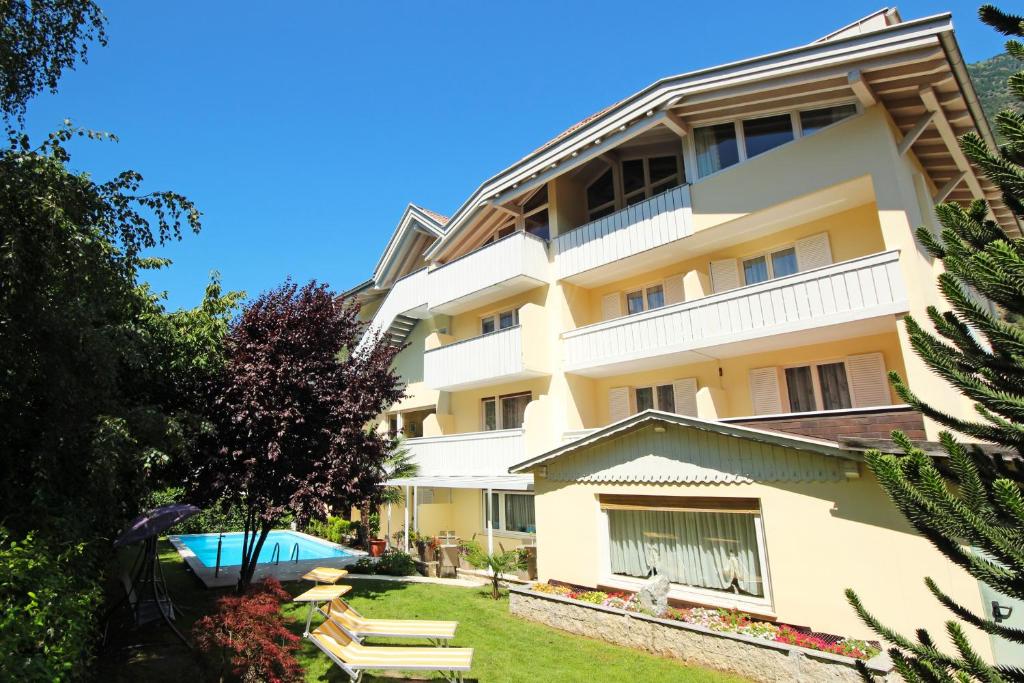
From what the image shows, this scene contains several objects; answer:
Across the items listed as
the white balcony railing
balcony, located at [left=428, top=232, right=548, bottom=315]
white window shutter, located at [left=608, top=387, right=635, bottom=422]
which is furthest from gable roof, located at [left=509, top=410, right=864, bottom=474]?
balcony, located at [left=428, top=232, right=548, bottom=315]

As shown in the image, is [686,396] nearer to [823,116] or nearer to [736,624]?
[736,624]

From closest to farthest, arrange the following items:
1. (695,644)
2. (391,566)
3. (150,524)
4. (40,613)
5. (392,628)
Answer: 1. (40,613)
2. (392,628)
3. (695,644)
4. (150,524)
5. (391,566)

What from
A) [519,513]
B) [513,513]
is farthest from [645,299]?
[513,513]

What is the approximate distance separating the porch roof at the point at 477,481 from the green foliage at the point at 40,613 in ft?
38.1

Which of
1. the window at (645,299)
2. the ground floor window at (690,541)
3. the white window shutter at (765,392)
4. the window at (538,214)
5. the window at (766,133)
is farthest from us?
the window at (538,214)

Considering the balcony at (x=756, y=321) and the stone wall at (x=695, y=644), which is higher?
the balcony at (x=756, y=321)

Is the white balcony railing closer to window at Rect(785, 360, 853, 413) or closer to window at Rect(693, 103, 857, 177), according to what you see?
window at Rect(785, 360, 853, 413)

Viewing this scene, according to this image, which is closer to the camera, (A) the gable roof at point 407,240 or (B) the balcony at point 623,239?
(B) the balcony at point 623,239

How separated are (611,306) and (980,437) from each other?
15.2 metres

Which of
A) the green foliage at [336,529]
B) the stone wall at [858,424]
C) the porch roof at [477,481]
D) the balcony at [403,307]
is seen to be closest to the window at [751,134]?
the stone wall at [858,424]

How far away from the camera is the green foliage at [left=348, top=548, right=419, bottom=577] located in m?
17.7

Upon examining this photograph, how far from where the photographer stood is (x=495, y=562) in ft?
47.3

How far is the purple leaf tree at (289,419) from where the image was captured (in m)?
13.1

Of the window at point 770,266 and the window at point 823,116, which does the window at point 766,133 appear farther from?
the window at point 770,266
